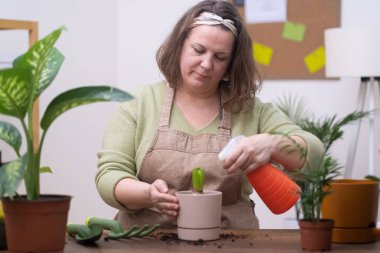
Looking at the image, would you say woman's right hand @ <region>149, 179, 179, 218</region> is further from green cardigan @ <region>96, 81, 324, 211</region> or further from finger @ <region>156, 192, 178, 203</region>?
green cardigan @ <region>96, 81, 324, 211</region>

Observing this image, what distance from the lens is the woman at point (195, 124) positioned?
A: 189 centimetres

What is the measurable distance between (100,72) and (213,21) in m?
2.03

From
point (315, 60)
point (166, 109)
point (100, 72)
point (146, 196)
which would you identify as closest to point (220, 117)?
point (166, 109)

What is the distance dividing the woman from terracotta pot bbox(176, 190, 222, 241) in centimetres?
28

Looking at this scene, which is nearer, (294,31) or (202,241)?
(202,241)

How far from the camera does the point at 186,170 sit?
1.92 m

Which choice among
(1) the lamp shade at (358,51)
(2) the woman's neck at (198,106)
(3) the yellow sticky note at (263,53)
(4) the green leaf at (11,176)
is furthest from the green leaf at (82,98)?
(3) the yellow sticky note at (263,53)

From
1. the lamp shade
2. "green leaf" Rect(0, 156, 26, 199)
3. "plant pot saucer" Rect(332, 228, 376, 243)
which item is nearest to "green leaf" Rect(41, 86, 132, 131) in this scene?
"green leaf" Rect(0, 156, 26, 199)

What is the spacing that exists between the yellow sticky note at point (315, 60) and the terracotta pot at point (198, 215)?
2266mm

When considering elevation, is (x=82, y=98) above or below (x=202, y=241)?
above

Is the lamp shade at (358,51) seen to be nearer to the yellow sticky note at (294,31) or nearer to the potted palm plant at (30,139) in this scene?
the yellow sticky note at (294,31)

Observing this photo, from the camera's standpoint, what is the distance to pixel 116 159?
1895mm

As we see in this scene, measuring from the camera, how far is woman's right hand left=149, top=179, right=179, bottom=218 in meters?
1.55

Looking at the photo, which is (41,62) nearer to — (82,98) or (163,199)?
(82,98)
